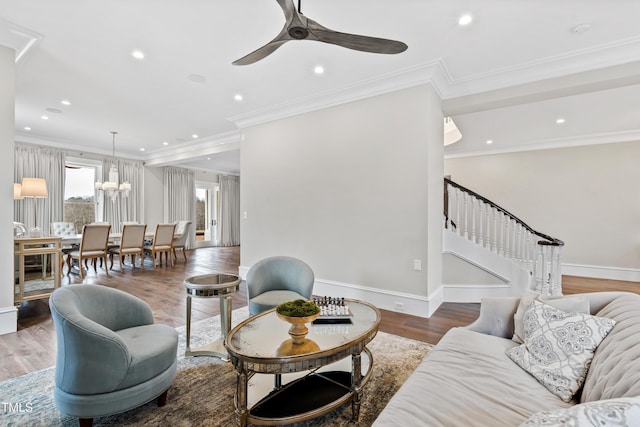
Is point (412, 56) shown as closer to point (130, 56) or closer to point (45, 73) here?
point (130, 56)

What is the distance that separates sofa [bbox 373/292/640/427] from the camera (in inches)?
37.2

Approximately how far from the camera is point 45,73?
3631mm

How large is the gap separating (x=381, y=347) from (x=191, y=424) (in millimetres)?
1625

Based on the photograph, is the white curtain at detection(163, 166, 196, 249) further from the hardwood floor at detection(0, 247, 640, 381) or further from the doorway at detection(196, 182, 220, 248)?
the hardwood floor at detection(0, 247, 640, 381)

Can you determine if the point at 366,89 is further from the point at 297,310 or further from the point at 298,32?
the point at 297,310

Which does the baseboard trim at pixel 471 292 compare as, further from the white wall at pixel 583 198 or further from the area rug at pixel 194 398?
the white wall at pixel 583 198

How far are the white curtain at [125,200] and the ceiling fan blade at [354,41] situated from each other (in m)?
7.94

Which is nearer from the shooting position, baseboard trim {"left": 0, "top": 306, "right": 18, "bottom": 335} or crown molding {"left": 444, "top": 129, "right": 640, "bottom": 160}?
baseboard trim {"left": 0, "top": 306, "right": 18, "bottom": 335}

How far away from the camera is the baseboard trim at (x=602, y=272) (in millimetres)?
5574

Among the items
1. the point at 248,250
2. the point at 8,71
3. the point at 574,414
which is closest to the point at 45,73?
the point at 8,71

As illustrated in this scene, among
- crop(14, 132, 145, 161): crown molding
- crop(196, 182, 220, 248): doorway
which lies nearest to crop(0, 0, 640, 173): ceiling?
crop(14, 132, 145, 161): crown molding

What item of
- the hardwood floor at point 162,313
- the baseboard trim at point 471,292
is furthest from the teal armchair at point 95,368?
the baseboard trim at point 471,292

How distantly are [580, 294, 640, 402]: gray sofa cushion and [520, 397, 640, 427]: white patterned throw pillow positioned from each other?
1.22ft

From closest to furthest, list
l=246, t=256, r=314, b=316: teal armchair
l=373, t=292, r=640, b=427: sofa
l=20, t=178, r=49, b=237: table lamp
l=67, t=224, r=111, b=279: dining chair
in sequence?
l=373, t=292, r=640, b=427: sofa, l=246, t=256, r=314, b=316: teal armchair, l=20, t=178, r=49, b=237: table lamp, l=67, t=224, r=111, b=279: dining chair
